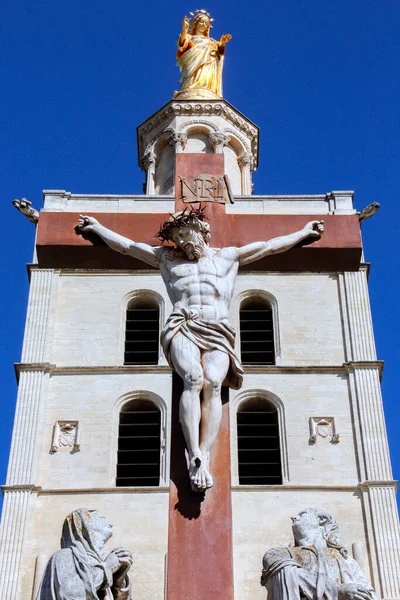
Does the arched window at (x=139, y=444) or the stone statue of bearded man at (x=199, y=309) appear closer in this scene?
the stone statue of bearded man at (x=199, y=309)

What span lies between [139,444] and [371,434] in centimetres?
496

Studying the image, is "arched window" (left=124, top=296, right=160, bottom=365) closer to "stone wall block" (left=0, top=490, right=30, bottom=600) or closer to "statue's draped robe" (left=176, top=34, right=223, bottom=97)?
"stone wall block" (left=0, top=490, right=30, bottom=600)

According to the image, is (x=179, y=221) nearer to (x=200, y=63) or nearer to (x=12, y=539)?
(x=12, y=539)

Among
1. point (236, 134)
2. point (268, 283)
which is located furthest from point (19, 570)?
point (236, 134)

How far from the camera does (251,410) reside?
2892cm

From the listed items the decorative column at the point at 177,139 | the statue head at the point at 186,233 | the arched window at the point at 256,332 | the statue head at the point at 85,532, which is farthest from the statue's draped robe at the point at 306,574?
the decorative column at the point at 177,139

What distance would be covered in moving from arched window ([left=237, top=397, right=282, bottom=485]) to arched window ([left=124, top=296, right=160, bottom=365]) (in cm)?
257

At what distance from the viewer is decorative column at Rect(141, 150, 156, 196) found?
36.5 meters

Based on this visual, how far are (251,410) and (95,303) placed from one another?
15.2 feet

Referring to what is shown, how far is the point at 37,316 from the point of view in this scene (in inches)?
1184

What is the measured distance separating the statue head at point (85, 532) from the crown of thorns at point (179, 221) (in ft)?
6.71

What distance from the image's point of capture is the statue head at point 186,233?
8812 mm

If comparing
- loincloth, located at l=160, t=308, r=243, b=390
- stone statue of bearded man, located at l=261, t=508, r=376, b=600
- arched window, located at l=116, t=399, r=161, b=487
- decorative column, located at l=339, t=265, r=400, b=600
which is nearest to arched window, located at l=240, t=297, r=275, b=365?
decorative column, located at l=339, t=265, r=400, b=600

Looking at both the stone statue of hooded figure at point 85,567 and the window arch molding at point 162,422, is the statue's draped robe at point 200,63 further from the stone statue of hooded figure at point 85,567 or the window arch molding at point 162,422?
the stone statue of hooded figure at point 85,567
